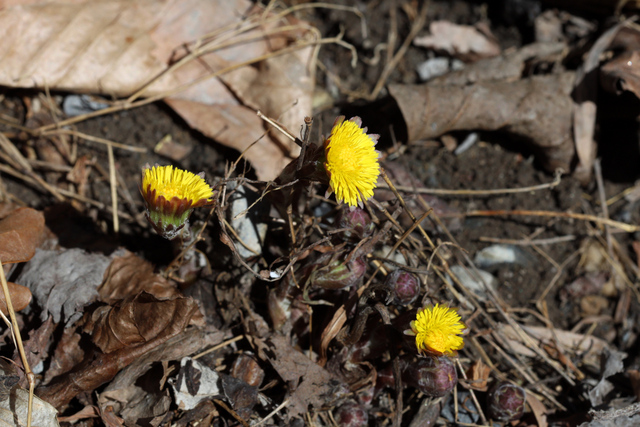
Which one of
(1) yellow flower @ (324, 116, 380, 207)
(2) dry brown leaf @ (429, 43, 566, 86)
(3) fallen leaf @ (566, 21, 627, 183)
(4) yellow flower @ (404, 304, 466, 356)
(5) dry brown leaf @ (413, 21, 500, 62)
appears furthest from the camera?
(5) dry brown leaf @ (413, 21, 500, 62)

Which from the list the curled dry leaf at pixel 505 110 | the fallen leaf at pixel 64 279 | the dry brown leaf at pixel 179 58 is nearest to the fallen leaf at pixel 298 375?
the fallen leaf at pixel 64 279

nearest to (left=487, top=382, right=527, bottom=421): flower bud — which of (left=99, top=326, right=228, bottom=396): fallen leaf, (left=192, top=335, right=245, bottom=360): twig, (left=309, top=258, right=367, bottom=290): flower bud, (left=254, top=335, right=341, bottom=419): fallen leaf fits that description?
(left=254, top=335, right=341, bottom=419): fallen leaf

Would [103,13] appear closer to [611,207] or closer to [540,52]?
[540,52]

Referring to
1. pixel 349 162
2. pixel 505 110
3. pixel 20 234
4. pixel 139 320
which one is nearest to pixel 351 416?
pixel 139 320

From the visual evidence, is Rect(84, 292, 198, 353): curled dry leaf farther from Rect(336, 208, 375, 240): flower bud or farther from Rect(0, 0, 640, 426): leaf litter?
Rect(336, 208, 375, 240): flower bud

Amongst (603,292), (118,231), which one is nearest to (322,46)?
(118,231)

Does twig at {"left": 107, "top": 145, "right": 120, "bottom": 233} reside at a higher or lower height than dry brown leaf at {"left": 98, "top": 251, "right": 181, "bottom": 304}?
higher
